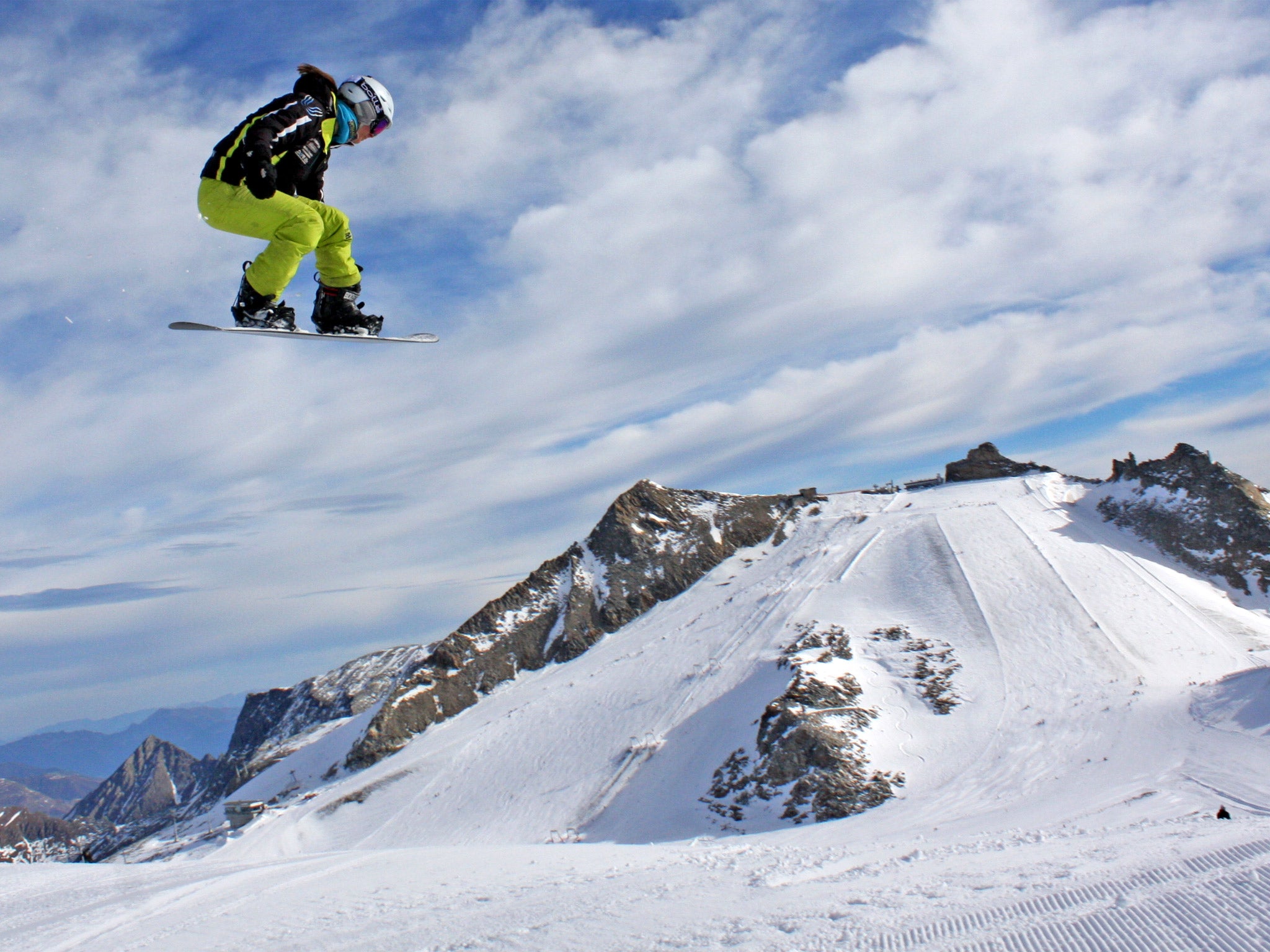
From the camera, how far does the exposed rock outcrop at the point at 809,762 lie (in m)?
30.1

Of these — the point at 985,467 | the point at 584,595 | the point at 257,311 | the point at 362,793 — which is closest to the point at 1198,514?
the point at 985,467

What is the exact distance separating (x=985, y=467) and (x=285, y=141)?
264ft

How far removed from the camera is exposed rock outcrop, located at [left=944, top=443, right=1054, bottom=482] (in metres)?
75.0

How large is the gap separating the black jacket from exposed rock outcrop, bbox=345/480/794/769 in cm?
5122

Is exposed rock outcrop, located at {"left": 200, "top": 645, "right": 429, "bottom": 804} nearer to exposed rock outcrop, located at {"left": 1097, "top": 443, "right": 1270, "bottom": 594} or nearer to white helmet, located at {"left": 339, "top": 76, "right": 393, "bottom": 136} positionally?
exposed rock outcrop, located at {"left": 1097, "top": 443, "right": 1270, "bottom": 594}

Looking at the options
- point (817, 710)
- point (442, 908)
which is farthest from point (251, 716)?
point (442, 908)

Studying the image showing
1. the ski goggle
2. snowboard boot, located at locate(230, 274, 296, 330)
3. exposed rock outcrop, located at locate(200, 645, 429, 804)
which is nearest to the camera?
the ski goggle

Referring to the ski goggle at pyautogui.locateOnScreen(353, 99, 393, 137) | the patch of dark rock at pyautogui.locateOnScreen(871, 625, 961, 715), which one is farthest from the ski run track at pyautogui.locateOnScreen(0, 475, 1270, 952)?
the ski goggle at pyautogui.locateOnScreen(353, 99, 393, 137)

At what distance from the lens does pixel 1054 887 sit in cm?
637

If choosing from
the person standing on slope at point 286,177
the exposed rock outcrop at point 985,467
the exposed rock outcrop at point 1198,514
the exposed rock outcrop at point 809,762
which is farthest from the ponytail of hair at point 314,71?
the exposed rock outcrop at point 985,467

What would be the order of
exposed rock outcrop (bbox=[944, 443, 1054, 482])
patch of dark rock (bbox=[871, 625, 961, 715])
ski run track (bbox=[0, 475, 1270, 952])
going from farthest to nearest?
exposed rock outcrop (bbox=[944, 443, 1054, 482])
patch of dark rock (bbox=[871, 625, 961, 715])
ski run track (bbox=[0, 475, 1270, 952])

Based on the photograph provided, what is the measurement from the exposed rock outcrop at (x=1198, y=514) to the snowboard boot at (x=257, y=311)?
58.8 metres

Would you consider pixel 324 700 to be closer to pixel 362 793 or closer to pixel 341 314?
pixel 362 793

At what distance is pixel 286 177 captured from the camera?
307 inches
